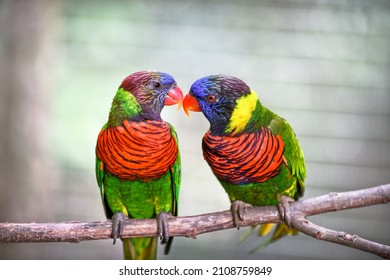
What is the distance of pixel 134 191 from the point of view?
166 centimetres

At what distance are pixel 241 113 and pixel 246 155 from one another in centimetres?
15

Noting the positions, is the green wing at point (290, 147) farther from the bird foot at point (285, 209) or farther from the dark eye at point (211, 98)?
the dark eye at point (211, 98)

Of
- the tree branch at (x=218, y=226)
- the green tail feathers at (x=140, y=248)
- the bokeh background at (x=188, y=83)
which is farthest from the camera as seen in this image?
the bokeh background at (x=188, y=83)

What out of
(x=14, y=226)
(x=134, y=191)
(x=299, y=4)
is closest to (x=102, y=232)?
(x=134, y=191)

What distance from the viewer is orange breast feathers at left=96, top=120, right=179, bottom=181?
1522mm

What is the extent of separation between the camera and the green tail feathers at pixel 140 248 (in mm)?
1812

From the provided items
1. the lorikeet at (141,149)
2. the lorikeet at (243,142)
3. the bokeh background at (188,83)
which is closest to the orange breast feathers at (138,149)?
the lorikeet at (141,149)

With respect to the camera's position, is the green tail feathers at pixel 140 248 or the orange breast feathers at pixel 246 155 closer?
the orange breast feathers at pixel 246 155

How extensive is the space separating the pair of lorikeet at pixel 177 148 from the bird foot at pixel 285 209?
0.07 feet

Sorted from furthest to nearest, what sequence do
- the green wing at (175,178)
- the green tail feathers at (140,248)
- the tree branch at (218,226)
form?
the green tail feathers at (140,248), the green wing at (175,178), the tree branch at (218,226)

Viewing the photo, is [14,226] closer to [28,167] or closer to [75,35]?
[28,167]

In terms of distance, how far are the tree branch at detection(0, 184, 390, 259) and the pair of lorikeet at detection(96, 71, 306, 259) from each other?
0.13 ft

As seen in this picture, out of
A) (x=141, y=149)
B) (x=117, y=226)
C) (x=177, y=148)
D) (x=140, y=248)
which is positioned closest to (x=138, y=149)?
(x=141, y=149)

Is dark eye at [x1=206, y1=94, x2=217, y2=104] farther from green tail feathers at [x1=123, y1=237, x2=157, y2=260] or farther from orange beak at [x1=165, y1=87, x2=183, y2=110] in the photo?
green tail feathers at [x1=123, y1=237, x2=157, y2=260]
